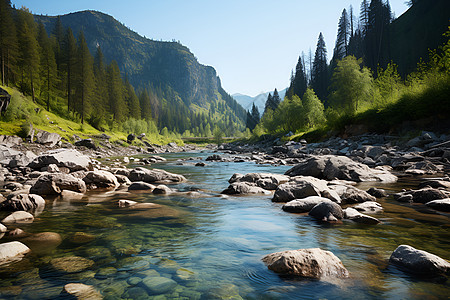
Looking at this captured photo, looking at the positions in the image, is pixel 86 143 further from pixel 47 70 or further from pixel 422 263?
pixel 422 263

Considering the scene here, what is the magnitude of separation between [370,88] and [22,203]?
47.3 m

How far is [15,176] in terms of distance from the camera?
15.5 metres

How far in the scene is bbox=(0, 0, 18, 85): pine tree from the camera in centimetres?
4475

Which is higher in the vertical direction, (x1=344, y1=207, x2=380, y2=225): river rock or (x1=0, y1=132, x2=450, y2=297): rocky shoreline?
(x1=0, y1=132, x2=450, y2=297): rocky shoreline

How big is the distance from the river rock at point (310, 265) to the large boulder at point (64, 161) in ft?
56.0

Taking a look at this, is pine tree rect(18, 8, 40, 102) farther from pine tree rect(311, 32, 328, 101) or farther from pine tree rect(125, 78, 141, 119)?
pine tree rect(311, 32, 328, 101)

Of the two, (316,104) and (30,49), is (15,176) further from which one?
(316,104)

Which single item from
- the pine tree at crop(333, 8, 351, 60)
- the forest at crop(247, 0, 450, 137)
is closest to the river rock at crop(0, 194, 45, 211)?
the forest at crop(247, 0, 450, 137)

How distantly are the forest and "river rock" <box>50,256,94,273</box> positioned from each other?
32.4m

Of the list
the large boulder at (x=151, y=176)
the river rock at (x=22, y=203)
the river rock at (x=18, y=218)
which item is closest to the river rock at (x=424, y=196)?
the large boulder at (x=151, y=176)

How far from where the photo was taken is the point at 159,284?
11.7 feet

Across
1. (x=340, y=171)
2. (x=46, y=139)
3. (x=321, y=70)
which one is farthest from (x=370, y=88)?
(x=321, y=70)

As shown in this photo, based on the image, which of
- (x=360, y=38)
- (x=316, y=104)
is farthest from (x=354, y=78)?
(x=360, y=38)

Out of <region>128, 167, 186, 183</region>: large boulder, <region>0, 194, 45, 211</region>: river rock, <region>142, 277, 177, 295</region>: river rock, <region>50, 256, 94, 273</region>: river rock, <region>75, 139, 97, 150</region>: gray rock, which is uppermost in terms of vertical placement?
<region>75, 139, 97, 150</region>: gray rock
